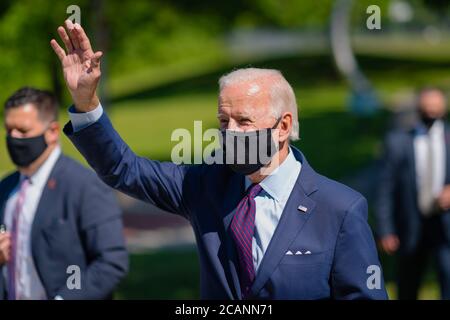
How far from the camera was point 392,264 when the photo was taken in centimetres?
1020

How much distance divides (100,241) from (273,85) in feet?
5.45

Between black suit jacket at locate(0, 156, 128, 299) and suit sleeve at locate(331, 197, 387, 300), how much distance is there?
1689 millimetres

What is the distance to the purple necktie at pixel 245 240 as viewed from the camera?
333 centimetres

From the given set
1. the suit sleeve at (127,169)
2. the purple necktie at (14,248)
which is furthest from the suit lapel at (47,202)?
the suit sleeve at (127,169)

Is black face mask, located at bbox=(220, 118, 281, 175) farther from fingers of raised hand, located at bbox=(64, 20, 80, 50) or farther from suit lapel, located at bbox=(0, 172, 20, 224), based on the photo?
suit lapel, located at bbox=(0, 172, 20, 224)

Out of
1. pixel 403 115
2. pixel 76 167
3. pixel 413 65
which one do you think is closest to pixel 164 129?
pixel 403 115

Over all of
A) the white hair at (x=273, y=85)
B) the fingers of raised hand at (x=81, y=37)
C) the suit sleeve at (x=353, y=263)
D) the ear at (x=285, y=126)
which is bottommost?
the suit sleeve at (x=353, y=263)

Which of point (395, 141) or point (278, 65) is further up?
point (278, 65)

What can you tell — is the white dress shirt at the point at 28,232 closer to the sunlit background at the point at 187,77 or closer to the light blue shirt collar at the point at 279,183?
the sunlit background at the point at 187,77

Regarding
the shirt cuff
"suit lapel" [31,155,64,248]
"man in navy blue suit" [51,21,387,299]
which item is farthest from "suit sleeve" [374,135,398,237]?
the shirt cuff

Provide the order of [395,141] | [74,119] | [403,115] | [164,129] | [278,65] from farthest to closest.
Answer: [278,65] < [164,129] < [403,115] < [395,141] < [74,119]

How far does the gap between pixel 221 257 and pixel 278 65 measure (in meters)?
43.9

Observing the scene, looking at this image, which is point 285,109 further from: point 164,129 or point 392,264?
point 164,129

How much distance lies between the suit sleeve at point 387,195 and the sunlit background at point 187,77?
1.02 m
